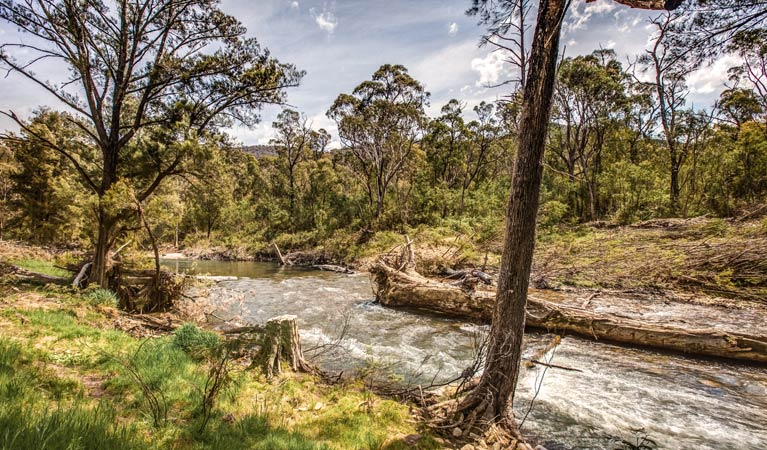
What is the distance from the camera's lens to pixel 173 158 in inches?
383

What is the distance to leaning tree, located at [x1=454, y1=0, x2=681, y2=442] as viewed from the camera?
3764 mm

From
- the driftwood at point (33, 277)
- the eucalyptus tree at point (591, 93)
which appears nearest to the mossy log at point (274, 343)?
the driftwood at point (33, 277)

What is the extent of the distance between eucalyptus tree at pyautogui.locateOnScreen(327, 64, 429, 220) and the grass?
A: 82.0ft

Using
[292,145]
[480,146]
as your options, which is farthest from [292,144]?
[480,146]

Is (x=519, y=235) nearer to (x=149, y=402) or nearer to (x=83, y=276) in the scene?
(x=149, y=402)

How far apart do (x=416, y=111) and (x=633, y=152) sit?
1976 centimetres

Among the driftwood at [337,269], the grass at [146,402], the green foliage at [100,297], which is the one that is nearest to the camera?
the grass at [146,402]

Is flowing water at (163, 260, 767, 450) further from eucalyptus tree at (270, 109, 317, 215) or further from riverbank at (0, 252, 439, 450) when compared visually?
eucalyptus tree at (270, 109, 317, 215)

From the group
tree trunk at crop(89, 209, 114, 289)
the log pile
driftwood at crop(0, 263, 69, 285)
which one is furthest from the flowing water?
driftwood at crop(0, 263, 69, 285)

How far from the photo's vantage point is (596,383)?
19.2ft

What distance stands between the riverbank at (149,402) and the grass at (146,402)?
0.01 metres

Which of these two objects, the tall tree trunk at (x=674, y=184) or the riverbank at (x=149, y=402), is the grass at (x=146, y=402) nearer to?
the riverbank at (x=149, y=402)

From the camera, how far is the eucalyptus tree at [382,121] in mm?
27438

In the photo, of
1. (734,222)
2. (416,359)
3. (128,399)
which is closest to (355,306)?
(416,359)
